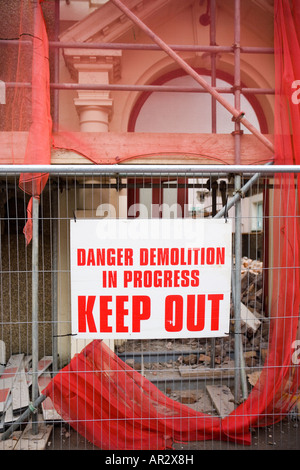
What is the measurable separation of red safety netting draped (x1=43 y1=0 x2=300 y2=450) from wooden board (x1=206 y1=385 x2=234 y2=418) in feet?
0.90

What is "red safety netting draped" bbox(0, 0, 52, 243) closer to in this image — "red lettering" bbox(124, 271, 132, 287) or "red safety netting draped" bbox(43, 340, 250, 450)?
"red lettering" bbox(124, 271, 132, 287)

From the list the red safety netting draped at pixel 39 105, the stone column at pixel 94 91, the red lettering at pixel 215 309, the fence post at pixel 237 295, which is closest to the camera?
the red lettering at pixel 215 309

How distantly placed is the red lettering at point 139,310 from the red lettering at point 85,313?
355 mm

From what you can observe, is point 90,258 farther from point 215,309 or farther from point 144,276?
point 215,309

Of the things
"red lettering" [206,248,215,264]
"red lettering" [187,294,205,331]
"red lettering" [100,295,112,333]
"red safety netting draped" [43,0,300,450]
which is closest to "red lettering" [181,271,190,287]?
"red lettering" [187,294,205,331]

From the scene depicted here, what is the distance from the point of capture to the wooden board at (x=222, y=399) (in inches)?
150

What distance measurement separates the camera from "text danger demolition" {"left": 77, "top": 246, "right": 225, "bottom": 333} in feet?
10.3

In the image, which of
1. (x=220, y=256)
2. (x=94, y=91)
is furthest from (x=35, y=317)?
(x=94, y=91)

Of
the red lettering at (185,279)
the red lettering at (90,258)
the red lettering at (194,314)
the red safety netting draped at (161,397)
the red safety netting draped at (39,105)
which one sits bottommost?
the red safety netting draped at (161,397)

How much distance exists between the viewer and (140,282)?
317 cm

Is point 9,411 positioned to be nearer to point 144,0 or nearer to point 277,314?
point 277,314

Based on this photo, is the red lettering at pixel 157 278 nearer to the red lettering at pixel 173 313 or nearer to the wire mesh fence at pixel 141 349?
the red lettering at pixel 173 313

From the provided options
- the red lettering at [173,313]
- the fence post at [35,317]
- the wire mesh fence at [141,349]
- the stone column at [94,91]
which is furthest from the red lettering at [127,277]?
the stone column at [94,91]
